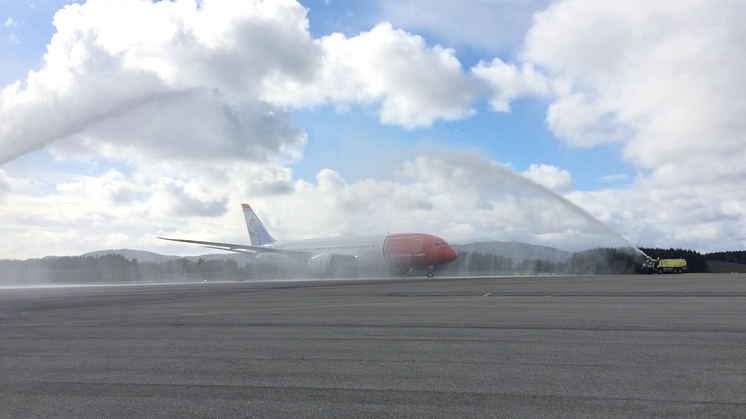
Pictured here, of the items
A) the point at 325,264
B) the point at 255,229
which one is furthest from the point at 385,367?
the point at 255,229

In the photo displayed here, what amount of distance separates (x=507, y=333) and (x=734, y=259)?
5327 inches

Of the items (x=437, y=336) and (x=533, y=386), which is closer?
(x=533, y=386)

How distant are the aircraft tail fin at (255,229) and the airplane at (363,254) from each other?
10.1m

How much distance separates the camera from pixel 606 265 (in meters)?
66.4

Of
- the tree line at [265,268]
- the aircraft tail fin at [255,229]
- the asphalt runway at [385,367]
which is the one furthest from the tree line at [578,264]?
the asphalt runway at [385,367]

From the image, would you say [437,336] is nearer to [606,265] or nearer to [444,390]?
[444,390]

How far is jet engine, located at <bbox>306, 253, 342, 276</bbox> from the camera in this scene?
5659cm

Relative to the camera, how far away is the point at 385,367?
7.71 metres

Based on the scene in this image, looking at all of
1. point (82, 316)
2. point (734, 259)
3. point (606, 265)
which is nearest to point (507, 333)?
point (82, 316)

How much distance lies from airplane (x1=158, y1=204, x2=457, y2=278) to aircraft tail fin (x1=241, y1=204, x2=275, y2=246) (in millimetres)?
10072

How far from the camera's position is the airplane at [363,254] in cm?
5303

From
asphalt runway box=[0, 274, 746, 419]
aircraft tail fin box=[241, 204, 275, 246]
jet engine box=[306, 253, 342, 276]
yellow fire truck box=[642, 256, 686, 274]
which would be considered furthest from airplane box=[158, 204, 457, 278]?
asphalt runway box=[0, 274, 746, 419]

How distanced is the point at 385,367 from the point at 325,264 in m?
49.3

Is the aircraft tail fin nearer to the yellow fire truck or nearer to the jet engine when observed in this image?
the jet engine
